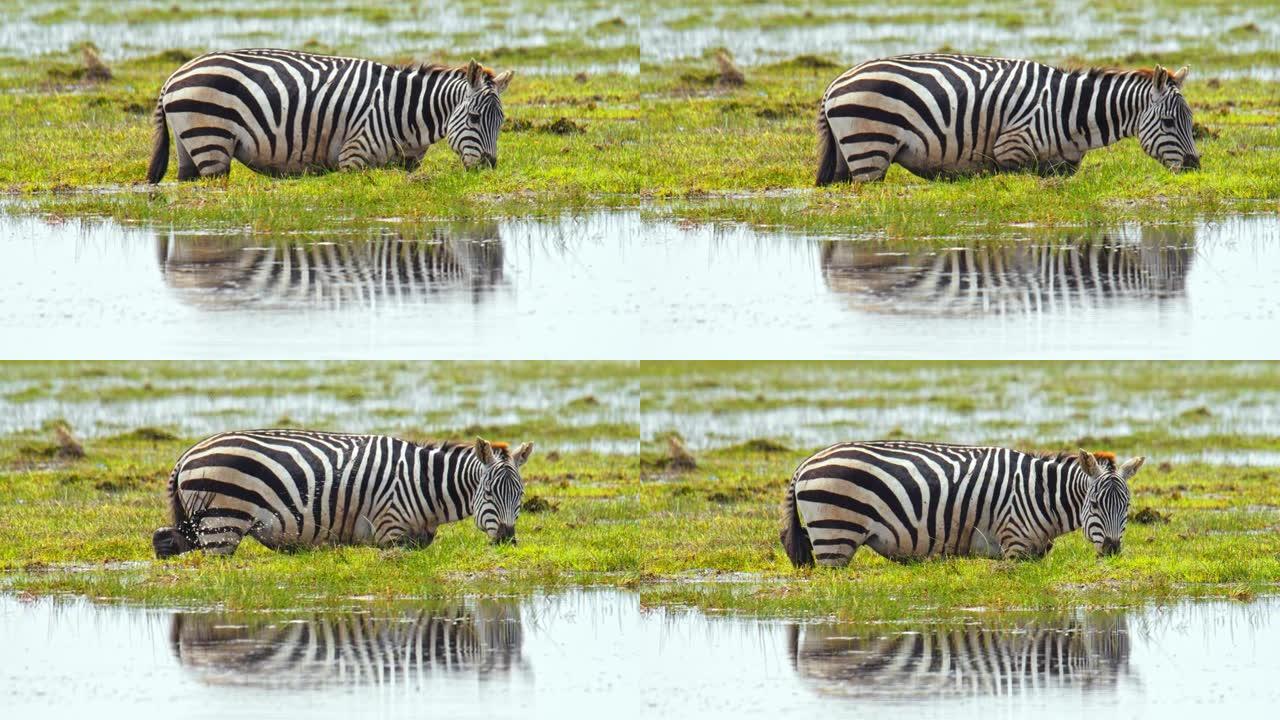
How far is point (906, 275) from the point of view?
748 inches

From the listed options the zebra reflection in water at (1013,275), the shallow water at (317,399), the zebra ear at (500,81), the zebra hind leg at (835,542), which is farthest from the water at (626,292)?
the shallow water at (317,399)

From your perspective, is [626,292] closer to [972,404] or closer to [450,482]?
[450,482]

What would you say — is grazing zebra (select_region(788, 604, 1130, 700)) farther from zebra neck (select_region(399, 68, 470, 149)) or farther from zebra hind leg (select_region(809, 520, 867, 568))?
zebra neck (select_region(399, 68, 470, 149))


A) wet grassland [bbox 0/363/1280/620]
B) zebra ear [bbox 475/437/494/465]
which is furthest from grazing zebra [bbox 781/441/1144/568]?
zebra ear [bbox 475/437/494/465]

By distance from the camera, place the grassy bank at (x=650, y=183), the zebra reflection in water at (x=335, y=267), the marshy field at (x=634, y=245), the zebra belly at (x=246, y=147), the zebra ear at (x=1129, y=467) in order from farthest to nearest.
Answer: the zebra belly at (x=246, y=147) < the grassy bank at (x=650, y=183) < the zebra ear at (x=1129, y=467) < the zebra reflection in water at (x=335, y=267) < the marshy field at (x=634, y=245)

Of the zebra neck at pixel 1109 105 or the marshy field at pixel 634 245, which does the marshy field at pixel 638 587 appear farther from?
the zebra neck at pixel 1109 105

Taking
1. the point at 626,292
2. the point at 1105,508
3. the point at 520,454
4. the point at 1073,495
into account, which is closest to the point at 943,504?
the point at 1073,495

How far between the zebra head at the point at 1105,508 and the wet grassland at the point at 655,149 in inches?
126

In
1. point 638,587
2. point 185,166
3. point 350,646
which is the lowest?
point 350,646

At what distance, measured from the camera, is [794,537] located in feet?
61.4

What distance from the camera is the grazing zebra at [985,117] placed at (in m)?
21.9

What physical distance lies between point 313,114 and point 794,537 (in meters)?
7.49

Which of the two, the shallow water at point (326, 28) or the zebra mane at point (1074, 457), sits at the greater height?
the shallow water at point (326, 28)

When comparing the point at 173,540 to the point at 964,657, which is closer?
the point at 964,657
